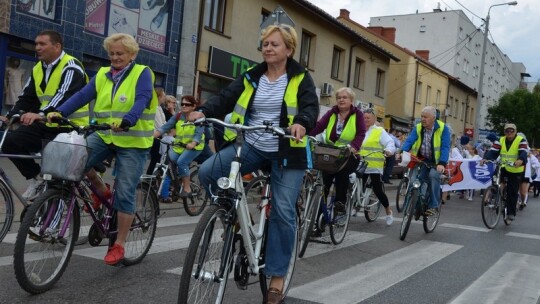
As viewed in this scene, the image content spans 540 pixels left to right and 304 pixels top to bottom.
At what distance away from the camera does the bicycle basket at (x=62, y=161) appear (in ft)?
12.5

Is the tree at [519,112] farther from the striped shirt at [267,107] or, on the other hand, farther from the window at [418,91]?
the striped shirt at [267,107]

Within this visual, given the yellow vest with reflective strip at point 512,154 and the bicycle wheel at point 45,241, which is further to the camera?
the yellow vest with reflective strip at point 512,154

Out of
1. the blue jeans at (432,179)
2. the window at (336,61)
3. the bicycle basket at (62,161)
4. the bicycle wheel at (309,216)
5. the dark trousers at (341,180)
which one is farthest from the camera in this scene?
the window at (336,61)

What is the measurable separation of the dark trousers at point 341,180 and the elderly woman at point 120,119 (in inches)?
108

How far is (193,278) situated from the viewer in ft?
10.00

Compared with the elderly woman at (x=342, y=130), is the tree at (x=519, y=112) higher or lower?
higher

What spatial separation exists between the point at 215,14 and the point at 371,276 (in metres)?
13.5

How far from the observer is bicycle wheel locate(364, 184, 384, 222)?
887 cm

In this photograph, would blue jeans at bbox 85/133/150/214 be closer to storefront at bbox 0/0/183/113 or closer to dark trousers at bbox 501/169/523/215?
dark trousers at bbox 501/169/523/215

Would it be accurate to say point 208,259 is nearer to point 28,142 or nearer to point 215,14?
point 28,142

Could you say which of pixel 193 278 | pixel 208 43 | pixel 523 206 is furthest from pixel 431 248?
pixel 208 43

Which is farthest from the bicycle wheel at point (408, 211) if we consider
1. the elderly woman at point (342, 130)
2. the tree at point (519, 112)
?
the tree at point (519, 112)

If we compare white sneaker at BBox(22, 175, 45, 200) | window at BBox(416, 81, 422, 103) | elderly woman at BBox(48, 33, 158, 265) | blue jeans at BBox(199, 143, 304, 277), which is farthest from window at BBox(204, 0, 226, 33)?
window at BBox(416, 81, 422, 103)

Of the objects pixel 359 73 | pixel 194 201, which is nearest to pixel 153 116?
pixel 194 201
